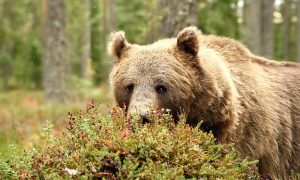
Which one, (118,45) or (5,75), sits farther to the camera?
(5,75)

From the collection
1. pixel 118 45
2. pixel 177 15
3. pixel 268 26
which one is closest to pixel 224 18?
pixel 268 26

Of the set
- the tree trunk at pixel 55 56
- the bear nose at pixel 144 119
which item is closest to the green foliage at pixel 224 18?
the tree trunk at pixel 55 56

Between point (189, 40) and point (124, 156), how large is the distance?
78.5 inches

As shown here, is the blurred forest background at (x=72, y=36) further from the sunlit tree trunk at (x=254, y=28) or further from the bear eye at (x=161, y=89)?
the bear eye at (x=161, y=89)

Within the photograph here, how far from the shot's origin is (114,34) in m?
6.20

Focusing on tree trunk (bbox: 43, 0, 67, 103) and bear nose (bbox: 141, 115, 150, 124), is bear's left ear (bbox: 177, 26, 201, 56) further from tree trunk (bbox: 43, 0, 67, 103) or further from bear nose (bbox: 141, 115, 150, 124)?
tree trunk (bbox: 43, 0, 67, 103)

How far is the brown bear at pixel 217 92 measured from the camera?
5.46 meters

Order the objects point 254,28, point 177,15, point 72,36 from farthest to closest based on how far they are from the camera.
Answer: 1. point 72,36
2. point 254,28
3. point 177,15

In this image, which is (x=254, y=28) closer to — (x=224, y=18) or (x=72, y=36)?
(x=224, y=18)

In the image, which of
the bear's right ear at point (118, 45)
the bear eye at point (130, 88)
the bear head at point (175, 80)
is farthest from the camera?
the bear's right ear at point (118, 45)

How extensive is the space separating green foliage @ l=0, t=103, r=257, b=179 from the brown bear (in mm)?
652

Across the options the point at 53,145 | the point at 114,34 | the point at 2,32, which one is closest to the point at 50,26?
the point at 114,34

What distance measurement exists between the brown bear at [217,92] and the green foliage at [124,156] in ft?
2.14

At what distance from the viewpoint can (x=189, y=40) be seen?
224 inches
